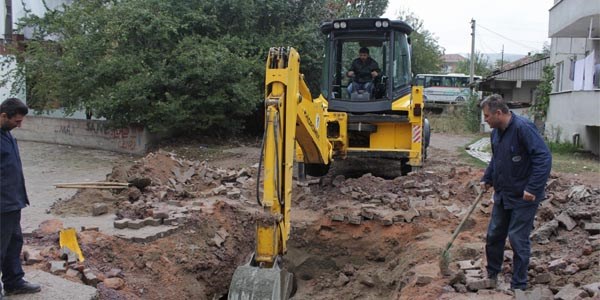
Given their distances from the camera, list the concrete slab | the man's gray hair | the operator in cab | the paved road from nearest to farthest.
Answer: the concrete slab → the man's gray hair → the paved road → the operator in cab

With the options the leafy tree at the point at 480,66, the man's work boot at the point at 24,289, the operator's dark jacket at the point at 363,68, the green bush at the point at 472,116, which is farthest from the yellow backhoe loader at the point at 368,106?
the leafy tree at the point at 480,66

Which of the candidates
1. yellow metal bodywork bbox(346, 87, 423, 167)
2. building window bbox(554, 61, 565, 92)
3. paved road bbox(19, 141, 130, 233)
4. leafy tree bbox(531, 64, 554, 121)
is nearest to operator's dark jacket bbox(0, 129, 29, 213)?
paved road bbox(19, 141, 130, 233)

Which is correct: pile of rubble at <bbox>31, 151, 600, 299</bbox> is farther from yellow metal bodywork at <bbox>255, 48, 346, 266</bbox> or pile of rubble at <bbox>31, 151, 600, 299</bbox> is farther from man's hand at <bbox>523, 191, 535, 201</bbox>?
yellow metal bodywork at <bbox>255, 48, 346, 266</bbox>

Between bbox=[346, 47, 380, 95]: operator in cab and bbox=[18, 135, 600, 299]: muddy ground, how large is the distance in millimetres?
1685

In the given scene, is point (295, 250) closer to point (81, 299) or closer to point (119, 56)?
point (81, 299)

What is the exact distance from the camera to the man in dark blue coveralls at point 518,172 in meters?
4.93

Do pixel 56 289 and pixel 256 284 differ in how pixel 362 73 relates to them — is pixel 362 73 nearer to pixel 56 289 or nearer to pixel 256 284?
pixel 256 284

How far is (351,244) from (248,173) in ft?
11.3

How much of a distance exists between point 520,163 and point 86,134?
48.9ft

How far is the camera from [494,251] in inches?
212

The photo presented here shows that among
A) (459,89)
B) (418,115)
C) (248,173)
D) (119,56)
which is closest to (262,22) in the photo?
(119,56)

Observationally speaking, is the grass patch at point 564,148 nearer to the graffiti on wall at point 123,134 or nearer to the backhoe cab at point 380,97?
the backhoe cab at point 380,97

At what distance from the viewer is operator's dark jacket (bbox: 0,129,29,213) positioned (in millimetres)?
4414

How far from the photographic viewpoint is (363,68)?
10.2m
